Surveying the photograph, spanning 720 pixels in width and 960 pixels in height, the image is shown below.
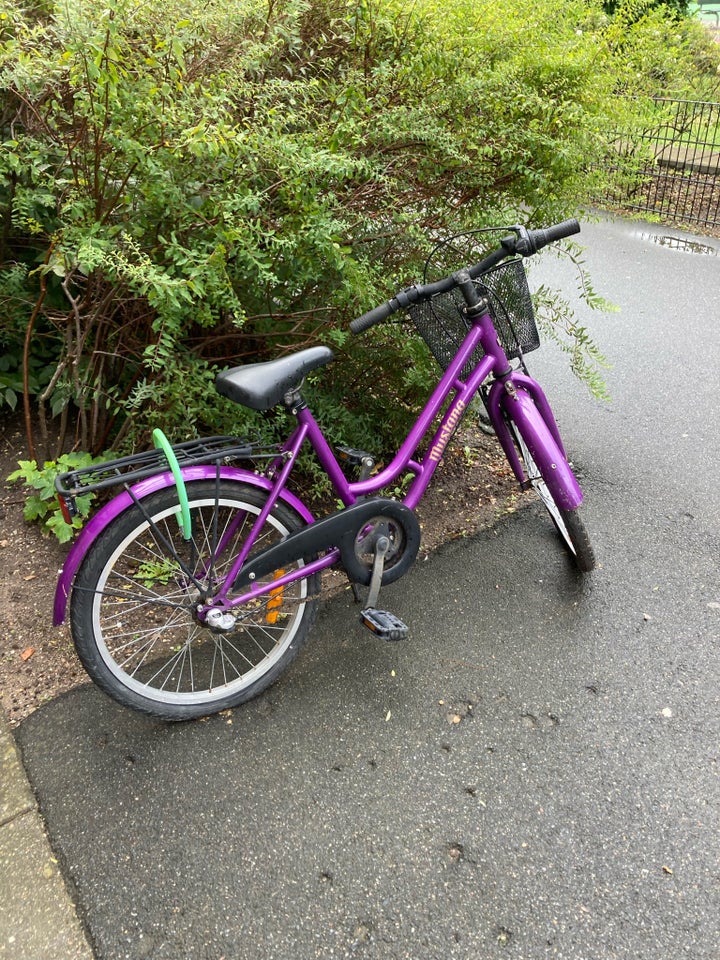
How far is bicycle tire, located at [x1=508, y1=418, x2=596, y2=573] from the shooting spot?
9.53 ft

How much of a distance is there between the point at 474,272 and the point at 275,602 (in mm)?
1341

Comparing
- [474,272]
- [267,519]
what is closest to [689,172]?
[474,272]

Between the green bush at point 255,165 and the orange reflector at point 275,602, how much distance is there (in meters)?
0.68

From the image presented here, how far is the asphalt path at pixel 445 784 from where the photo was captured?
1896 millimetres

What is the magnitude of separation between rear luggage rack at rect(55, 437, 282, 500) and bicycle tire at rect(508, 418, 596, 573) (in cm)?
107

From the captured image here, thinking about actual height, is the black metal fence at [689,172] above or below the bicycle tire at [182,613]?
above

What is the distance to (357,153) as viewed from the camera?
2.63 m

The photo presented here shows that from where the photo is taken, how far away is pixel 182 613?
276 cm

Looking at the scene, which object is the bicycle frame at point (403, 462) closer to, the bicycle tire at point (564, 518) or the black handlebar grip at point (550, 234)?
the bicycle tire at point (564, 518)

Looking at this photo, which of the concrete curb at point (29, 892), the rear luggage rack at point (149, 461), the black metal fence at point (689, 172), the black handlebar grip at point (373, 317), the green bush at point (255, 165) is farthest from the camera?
the black metal fence at point (689, 172)

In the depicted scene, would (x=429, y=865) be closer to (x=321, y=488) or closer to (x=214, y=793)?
(x=214, y=793)

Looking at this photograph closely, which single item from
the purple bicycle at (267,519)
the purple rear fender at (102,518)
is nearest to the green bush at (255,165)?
the purple bicycle at (267,519)

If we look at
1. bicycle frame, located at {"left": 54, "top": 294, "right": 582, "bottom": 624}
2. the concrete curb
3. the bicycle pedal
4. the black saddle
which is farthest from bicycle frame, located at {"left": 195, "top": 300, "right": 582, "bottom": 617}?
the concrete curb

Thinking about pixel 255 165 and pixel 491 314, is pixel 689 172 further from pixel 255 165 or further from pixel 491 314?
pixel 255 165
